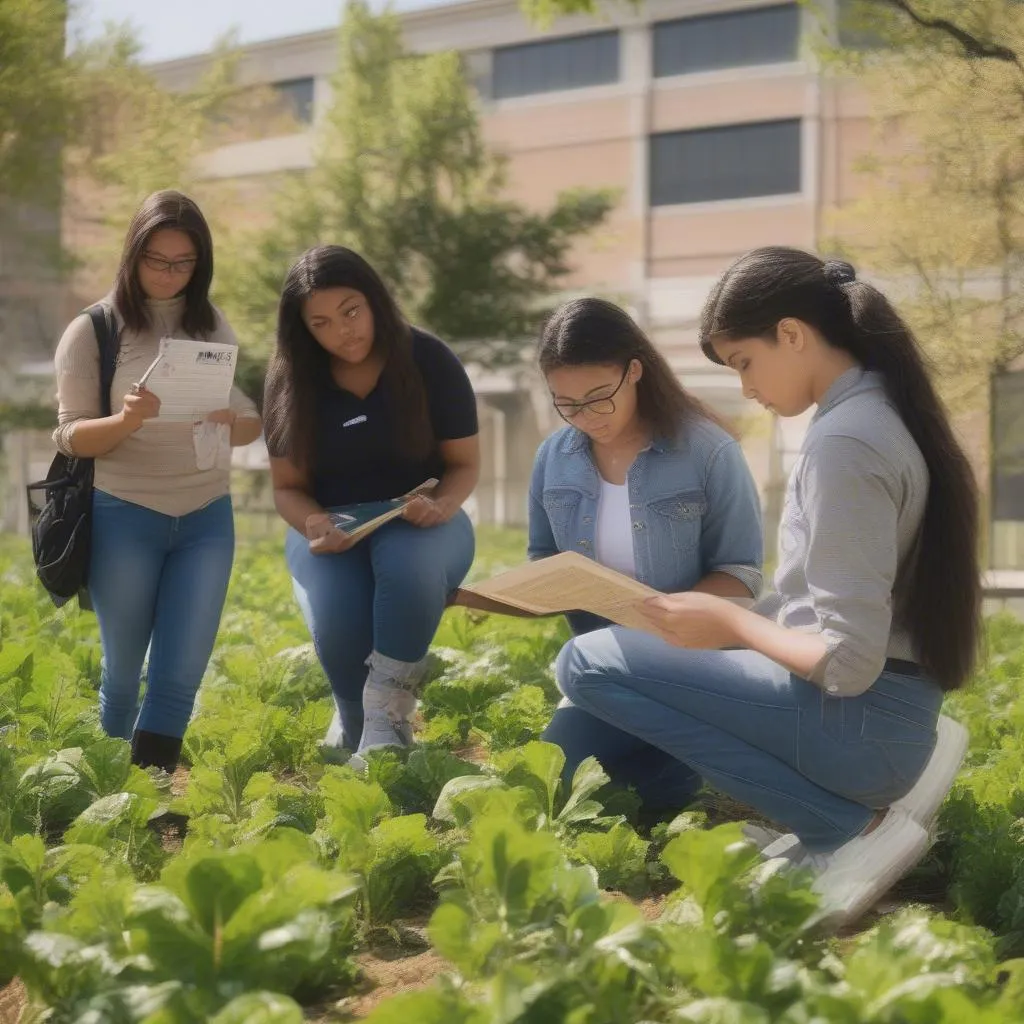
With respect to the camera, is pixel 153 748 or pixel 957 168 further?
pixel 957 168

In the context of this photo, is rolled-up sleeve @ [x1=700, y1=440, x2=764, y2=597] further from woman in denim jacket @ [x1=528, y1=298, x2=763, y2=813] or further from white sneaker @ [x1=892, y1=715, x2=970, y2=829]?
white sneaker @ [x1=892, y1=715, x2=970, y2=829]

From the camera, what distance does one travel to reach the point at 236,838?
10.6 ft

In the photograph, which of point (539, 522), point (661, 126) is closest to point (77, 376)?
point (539, 522)

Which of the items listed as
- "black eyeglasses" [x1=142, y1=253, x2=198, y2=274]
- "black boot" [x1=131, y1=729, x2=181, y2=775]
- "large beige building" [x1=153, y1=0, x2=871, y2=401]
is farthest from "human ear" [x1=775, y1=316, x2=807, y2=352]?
"large beige building" [x1=153, y1=0, x2=871, y2=401]

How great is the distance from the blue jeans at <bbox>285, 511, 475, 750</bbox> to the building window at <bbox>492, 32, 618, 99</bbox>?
2215 cm

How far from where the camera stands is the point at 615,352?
3580mm

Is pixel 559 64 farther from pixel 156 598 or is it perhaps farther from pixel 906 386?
pixel 906 386

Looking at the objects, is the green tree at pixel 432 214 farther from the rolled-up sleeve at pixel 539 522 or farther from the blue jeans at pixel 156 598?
the rolled-up sleeve at pixel 539 522

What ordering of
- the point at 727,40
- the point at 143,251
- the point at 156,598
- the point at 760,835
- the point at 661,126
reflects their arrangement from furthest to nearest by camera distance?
the point at 661,126, the point at 727,40, the point at 156,598, the point at 143,251, the point at 760,835

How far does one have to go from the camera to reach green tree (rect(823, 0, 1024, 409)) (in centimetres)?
962

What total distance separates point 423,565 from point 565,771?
852mm

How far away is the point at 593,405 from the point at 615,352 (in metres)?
0.13

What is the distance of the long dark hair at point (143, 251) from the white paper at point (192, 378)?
12cm

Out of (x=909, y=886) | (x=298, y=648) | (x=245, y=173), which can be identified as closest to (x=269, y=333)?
(x=245, y=173)
